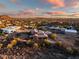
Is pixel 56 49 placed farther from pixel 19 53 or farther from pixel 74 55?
pixel 19 53

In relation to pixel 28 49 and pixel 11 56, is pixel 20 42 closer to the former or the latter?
pixel 28 49

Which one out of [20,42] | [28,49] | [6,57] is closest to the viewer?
[6,57]

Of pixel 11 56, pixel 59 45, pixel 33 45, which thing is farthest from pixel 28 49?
pixel 59 45

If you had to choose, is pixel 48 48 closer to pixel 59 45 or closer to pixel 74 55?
pixel 59 45

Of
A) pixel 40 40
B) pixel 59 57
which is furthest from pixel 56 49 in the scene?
pixel 40 40

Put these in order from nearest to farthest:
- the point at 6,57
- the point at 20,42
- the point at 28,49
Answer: the point at 6,57
the point at 28,49
the point at 20,42

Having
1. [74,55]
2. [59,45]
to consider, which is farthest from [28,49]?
[74,55]

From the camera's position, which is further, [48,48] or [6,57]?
[48,48]

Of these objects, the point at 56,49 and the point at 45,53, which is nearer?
the point at 45,53
